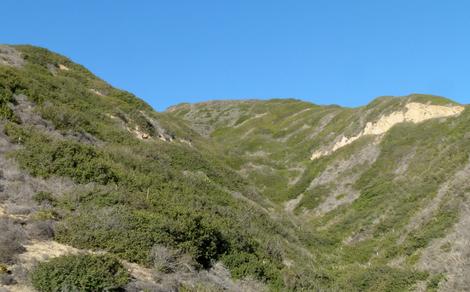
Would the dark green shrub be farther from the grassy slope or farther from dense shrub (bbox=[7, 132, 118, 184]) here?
dense shrub (bbox=[7, 132, 118, 184])

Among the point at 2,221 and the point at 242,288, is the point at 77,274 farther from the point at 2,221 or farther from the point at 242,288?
the point at 242,288

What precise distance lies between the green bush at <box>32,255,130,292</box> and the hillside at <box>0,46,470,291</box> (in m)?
0.03

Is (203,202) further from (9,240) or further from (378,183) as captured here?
(378,183)

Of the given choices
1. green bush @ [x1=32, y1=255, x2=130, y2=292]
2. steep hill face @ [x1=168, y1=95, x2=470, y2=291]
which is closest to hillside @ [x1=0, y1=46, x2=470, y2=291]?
green bush @ [x1=32, y1=255, x2=130, y2=292]

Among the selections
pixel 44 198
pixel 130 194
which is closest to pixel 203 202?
pixel 130 194

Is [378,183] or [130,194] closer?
[130,194]

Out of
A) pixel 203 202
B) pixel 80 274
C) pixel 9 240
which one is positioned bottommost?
pixel 80 274

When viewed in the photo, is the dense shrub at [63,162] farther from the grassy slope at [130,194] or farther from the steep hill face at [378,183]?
the steep hill face at [378,183]

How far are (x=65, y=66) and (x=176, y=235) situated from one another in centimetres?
3661

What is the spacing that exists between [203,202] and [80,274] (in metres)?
12.1

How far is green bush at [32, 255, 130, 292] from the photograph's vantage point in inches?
404

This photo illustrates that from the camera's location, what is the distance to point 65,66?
4666 cm

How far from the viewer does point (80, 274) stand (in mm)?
10680

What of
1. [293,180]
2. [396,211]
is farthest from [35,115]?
[293,180]
